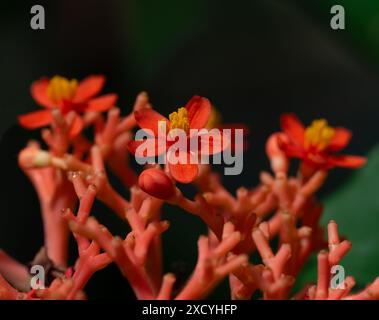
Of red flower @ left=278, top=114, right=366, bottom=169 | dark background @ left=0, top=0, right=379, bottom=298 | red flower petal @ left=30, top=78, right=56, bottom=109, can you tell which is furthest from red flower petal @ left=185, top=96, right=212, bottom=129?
dark background @ left=0, top=0, right=379, bottom=298

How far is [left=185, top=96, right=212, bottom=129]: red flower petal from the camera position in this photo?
2.75ft

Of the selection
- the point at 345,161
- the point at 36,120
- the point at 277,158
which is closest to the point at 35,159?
the point at 36,120

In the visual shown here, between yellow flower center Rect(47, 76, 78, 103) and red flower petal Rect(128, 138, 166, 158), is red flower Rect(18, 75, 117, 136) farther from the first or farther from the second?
red flower petal Rect(128, 138, 166, 158)

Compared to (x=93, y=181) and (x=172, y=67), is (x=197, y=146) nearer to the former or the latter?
(x=93, y=181)

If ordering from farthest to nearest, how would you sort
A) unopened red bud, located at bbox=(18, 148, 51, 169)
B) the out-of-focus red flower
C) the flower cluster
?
the out-of-focus red flower, unopened red bud, located at bbox=(18, 148, 51, 169), the flower cluster

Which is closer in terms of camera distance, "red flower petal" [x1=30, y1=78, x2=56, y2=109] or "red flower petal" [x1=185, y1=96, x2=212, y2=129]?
"red flower petal" [x1=185, y1=96, x2=212, y2=129]

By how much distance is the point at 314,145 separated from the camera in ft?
3.49

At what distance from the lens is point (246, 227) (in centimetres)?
83

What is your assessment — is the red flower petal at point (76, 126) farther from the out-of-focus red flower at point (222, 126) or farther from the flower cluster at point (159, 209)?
the out-of-focus red flower at point (222, 126)

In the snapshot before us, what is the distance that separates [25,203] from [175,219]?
29 centimetres

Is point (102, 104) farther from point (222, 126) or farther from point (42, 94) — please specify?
point (222, 126)

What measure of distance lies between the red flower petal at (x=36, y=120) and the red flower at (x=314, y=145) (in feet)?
1.18

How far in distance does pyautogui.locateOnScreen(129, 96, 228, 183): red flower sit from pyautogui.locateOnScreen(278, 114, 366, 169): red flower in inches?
8.8

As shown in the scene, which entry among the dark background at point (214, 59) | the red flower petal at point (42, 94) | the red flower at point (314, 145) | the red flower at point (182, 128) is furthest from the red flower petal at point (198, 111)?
the dark background at point (214, 59)
